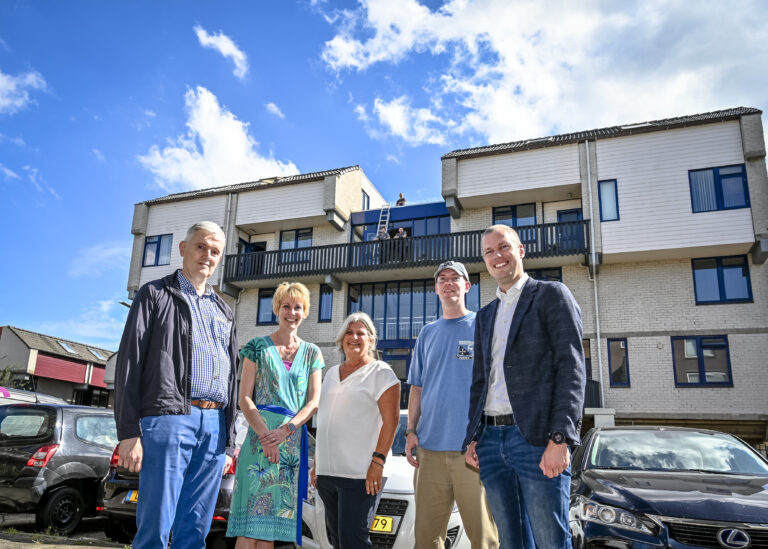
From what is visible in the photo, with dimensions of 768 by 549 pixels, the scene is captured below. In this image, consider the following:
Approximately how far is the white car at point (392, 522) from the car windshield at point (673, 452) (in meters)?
1.47

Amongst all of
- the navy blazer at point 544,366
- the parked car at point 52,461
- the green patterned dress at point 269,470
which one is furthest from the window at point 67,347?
the navy blazer at point 544,366

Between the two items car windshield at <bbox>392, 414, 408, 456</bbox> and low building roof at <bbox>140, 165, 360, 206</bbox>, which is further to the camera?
low building roof at <bbox>140, 165, 360, 206</bbox>

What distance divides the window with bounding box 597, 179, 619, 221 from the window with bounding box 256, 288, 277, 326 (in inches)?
512

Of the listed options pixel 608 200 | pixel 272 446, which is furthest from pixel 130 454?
pixel 608 200

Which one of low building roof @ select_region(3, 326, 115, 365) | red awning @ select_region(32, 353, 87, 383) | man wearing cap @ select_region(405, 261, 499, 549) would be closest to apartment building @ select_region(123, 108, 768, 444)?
man wearing cap @ select_region(405, 261, 499, 549)

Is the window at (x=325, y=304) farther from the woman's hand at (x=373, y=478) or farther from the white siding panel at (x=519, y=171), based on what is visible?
the woman's hand at (x=373, y=478)

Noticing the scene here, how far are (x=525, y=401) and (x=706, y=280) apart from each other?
18.6 meters

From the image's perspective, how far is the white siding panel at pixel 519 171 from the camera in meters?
20.4

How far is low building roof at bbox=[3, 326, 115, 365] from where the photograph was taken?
35.7 meters

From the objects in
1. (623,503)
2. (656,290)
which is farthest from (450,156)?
(623,503)

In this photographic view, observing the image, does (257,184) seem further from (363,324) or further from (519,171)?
(363,324)

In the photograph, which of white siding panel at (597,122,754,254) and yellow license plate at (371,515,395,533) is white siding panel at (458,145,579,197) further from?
yellow license plate at (371,515,395,533)

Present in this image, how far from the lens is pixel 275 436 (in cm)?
352

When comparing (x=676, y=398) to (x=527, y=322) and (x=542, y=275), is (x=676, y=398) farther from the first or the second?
(x=527, y=322)
